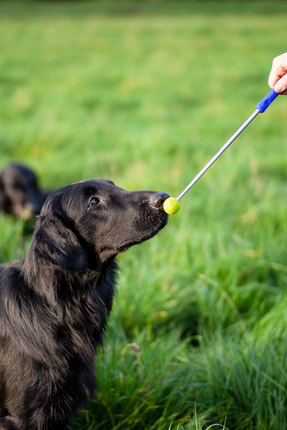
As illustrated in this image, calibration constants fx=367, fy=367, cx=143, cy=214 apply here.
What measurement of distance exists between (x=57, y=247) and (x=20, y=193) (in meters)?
3.14

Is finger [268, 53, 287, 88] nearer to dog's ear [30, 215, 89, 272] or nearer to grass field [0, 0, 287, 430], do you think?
dog's ear [30, 215, 89, 272]

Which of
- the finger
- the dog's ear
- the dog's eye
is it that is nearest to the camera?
the dog's ear

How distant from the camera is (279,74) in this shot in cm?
203

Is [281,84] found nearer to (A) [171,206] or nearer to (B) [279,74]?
(B) [279,74]

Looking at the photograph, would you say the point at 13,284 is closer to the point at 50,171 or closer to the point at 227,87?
the point at 50,171

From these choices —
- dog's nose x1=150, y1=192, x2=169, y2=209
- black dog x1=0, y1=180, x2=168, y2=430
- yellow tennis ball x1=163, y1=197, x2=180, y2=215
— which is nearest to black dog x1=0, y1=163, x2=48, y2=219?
black dog x1=0, y1=180, x2=168, y2=430

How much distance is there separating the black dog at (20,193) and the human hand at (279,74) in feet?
10.9

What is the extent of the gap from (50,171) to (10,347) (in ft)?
12.6

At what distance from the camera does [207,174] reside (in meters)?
5.07

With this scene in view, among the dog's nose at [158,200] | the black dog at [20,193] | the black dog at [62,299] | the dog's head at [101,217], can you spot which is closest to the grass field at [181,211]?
the black dog at [62,299]

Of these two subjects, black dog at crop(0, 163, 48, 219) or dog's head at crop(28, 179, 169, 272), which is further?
black dog at crop(0, 163, 48, 219)

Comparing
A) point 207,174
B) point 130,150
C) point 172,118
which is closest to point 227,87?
point 172,118

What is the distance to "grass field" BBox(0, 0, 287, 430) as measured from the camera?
219cm

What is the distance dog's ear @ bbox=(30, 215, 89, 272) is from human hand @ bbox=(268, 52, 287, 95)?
132 cm
